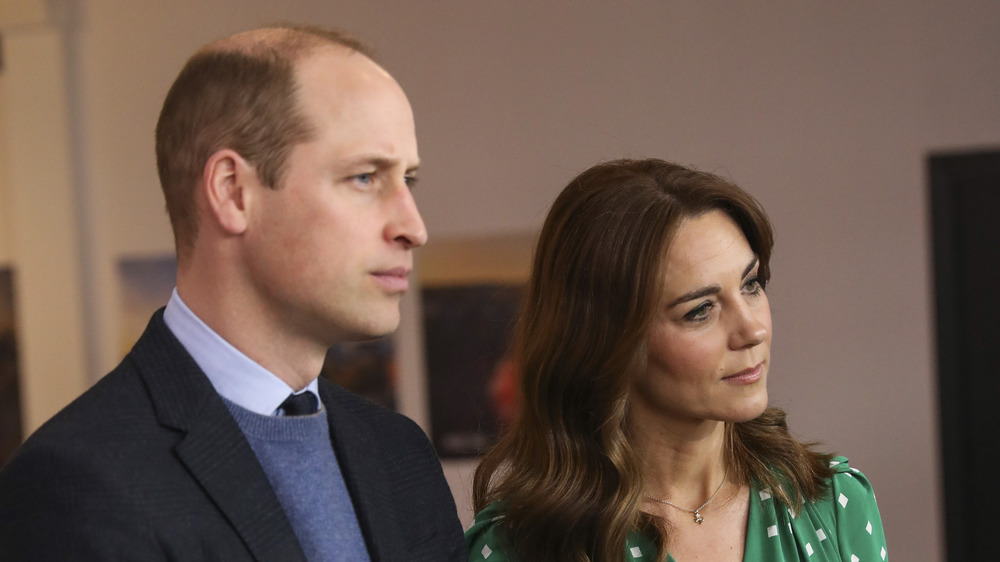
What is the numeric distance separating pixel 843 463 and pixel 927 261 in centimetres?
278

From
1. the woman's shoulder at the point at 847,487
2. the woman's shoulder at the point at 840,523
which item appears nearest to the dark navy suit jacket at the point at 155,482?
the woman's shoulder at the point at 840,523

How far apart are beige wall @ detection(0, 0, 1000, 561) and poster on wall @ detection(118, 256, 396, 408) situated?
15 cm

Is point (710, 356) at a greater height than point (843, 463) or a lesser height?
greater

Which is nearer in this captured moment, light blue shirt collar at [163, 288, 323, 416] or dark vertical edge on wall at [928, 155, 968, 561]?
light blue shirt collar at [163, 288, 323, 416]

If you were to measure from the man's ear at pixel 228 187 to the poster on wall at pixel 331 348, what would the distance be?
422cm

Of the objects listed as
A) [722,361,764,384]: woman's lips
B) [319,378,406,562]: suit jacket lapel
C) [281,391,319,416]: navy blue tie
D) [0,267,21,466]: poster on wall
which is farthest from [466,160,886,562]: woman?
[0,267,21,466]: poster on wall

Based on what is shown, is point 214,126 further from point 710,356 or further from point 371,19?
point 371,19

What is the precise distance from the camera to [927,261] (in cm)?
505

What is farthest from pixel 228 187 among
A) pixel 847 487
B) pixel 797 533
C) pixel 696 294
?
pixel 847 487

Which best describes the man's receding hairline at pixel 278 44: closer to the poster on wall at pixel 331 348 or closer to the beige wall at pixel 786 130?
the beige wall at pixel 786 130

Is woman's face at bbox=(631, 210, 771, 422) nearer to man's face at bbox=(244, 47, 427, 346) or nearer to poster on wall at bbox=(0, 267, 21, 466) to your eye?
man's face at bbox=(244, 47, 427, 346)

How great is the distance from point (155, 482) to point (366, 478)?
40cm

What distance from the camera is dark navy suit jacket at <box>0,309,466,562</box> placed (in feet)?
4.32

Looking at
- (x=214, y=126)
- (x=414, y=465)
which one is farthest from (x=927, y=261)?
(x=214, y=126)
